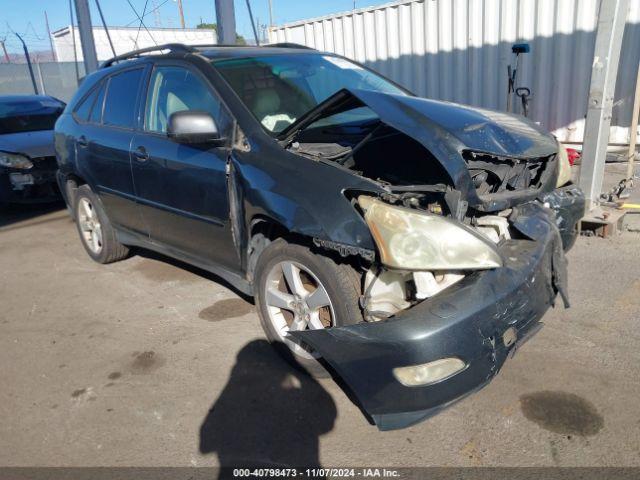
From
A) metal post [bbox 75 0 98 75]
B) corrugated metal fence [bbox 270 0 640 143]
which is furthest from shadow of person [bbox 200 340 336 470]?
metal post [bbox 75 0 98 75]

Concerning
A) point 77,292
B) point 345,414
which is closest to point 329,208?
point 345,414

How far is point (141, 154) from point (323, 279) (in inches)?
75.4

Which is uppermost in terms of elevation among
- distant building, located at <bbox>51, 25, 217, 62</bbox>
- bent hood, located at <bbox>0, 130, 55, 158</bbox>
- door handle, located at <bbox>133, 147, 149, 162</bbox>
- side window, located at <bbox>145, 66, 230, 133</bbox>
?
distant building, located at <bbox>51, 25, 217, 62</bbox>

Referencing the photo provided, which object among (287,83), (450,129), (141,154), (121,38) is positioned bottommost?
(141,154)

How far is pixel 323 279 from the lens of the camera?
272 cm

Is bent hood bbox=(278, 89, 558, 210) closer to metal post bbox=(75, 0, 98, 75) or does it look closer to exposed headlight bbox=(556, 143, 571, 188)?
exposed headlight bbox=(556, 143, 571, 188)

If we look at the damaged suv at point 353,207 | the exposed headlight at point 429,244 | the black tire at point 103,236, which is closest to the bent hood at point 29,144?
the black tire at point 103,236

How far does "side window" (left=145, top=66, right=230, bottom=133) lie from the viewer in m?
3.40

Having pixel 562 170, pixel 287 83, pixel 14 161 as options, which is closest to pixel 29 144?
pixel 14 161

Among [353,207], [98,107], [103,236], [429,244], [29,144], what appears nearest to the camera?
[429,244]

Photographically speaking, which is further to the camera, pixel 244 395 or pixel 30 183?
pixel 30 183

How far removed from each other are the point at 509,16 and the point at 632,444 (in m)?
7.36

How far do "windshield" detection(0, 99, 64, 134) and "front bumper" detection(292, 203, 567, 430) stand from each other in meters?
7.61

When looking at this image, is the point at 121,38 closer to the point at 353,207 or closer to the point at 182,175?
the point at 182,175
